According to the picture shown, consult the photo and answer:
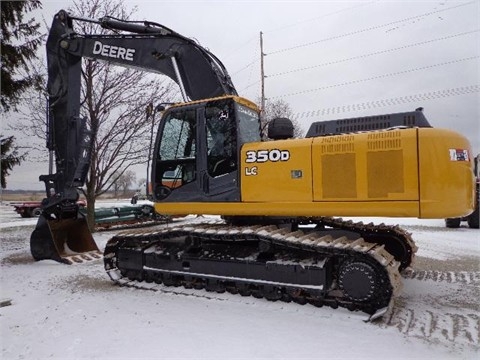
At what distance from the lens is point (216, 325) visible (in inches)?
170

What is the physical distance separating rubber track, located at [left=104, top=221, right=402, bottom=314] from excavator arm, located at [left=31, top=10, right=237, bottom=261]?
256cm

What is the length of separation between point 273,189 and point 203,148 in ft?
4.22

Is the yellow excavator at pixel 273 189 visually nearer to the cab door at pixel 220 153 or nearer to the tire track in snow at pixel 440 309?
the cab door at pixel 220 153

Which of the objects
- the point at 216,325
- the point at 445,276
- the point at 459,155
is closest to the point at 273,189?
the point at 216,325

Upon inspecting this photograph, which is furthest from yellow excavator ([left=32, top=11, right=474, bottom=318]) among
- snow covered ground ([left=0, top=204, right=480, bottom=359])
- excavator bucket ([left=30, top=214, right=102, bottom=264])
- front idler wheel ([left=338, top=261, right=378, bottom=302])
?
excavator bucket ([left=30, top=214, right=102, bottom=264])

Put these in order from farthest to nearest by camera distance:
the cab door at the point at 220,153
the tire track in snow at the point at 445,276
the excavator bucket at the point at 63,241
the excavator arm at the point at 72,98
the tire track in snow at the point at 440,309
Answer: the excavator bucket at the point at 63,241
the excavator arm at the point at 72,98
the tire track in snow at the point at 445,276
the cab door at the point at 220,153
the tire track in snow at the point at 440,309

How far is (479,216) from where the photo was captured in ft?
45.3

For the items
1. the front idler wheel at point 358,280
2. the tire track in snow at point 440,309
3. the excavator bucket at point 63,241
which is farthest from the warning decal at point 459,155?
the excavator bucket at point 63,241

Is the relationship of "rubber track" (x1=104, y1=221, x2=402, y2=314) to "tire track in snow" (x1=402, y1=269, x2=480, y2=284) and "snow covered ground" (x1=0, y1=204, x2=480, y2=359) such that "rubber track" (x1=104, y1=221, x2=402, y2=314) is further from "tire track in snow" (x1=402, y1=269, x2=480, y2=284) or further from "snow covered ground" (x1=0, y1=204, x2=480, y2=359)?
"tire track in snow" (x1=402, y1=269, x2=480, y2=284)

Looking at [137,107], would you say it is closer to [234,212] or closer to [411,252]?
[234,212]

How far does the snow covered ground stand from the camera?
12.1 feet

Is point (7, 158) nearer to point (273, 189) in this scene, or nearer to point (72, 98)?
point (72, 98)

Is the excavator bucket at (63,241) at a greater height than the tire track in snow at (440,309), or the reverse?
the excavator bucket at (63,241)

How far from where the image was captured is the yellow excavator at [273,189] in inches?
178
